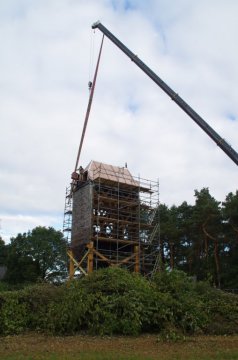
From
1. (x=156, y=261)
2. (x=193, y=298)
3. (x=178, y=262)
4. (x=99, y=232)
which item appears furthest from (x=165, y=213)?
(x=193, y=298)

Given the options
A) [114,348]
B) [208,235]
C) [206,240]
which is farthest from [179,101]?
[206,240]

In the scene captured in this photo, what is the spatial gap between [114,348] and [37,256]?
2059 inches

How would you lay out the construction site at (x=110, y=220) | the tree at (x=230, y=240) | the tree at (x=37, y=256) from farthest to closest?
1. the tree at (x=37, y=256)
2. the tree at (x=230, y=240)
3. the construction site at (x=110, y=220)

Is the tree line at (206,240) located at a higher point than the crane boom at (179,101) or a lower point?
lower

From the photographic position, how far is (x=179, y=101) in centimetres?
2998

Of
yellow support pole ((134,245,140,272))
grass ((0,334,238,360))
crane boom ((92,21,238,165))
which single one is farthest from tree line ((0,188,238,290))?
grass ((0,334,238,360))

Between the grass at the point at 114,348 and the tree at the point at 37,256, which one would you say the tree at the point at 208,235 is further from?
the grass at the point at 114,348

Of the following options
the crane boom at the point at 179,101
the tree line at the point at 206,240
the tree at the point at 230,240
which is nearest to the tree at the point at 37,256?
the tree line at the point at 206,240

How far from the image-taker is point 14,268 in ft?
197

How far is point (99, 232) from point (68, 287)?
20115 millimetres

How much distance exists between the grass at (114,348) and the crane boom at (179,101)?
14896mm

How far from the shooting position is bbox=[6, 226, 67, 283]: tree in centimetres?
5981

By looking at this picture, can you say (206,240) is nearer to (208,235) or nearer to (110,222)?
(208,235)

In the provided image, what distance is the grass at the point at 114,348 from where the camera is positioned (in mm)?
10250
